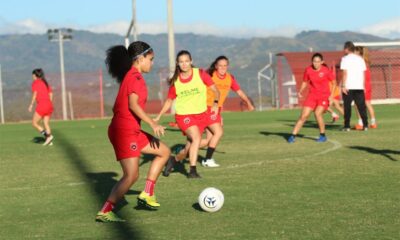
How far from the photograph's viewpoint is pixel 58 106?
62.3 metres

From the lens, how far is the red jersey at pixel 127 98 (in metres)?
8.44

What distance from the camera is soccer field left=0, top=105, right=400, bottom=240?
7797 millimetres

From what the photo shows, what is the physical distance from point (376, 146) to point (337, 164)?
300cm

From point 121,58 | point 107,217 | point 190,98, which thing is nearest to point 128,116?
point 121,58

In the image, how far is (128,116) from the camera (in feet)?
28.1

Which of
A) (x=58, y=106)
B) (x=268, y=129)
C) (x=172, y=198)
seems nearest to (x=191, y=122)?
(x=172, y=198)

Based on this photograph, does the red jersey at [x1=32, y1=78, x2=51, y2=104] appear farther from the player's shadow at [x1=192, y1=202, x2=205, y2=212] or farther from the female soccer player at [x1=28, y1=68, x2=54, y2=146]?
the player's shadow at [x1=192, y1=202, x2=205, y2=212]

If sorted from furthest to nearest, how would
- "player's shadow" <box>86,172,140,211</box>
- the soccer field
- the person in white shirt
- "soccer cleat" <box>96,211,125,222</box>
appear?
the person in white shirt
"player's shadow" <box>86,172,140,211</box>
"soccer cleat" <box>96,211,125,222</box>
the soccer field

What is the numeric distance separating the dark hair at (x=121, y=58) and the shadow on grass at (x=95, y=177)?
4.92 ft

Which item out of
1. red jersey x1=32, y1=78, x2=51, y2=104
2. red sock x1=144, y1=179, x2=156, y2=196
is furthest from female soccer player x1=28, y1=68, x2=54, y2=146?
red sock x1=144, y1=179, x2=156, y2=196

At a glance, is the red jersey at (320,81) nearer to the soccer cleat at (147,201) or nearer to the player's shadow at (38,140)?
the player's shadow at (38,140)

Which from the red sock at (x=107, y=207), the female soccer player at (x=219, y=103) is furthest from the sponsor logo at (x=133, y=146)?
the female soccer player at (x=219, y=103)

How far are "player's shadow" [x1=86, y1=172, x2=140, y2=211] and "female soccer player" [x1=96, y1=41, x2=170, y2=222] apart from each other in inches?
31.1

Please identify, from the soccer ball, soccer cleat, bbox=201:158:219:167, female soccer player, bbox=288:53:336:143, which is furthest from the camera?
female soccer player, bbox=288:53:336:143
